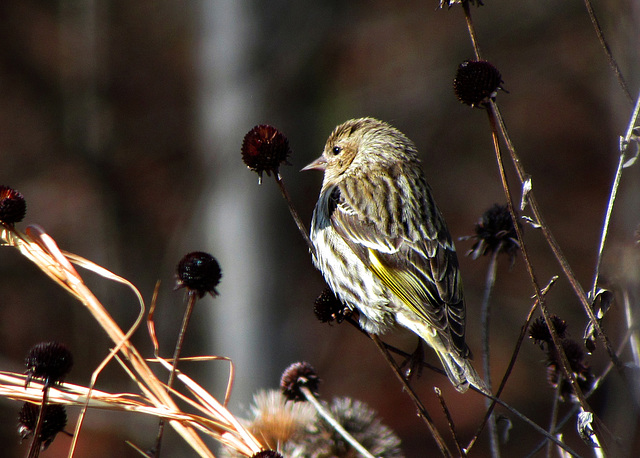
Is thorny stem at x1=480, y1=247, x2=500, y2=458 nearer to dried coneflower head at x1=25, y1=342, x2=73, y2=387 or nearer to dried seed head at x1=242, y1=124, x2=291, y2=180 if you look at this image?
dried seed head at x1=242, y1=124, x2=291, y2=180

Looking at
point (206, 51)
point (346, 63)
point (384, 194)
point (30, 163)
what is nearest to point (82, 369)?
point (30, 163)

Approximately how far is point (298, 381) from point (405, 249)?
29.1 inches

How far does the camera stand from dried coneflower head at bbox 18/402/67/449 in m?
1.27

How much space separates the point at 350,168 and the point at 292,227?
3.23m

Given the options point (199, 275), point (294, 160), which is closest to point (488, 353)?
point (199, 275)

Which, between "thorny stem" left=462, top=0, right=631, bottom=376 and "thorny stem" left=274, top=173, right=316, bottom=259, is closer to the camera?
"thorny stem" left=462, top=0, right=631, bottom=376

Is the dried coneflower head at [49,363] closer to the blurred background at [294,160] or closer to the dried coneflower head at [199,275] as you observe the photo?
the dried coneflower head at [199,275]

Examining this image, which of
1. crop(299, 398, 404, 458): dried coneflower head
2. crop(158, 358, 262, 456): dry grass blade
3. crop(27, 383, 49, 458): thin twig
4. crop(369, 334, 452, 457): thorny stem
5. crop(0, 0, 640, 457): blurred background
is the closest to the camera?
crop(27, 383, 49, 458): thin twig

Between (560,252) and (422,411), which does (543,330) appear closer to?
(560,252)

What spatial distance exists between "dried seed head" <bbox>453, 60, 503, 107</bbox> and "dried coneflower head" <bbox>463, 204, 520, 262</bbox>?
1.49 feet

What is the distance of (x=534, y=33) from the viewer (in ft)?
23.9

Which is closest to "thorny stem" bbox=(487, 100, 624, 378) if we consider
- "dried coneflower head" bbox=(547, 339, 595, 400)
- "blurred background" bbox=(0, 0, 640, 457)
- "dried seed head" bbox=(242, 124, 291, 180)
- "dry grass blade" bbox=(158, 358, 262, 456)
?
"dried coneflower head" bbox=(547, 339, 595, 400)

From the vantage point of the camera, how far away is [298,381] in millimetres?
1747

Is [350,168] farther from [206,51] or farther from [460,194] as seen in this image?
[460,194]
